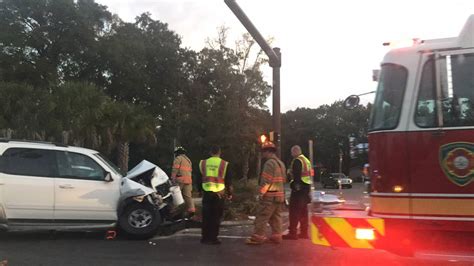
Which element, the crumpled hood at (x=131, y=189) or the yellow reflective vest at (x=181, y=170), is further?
the yellow reflective vest at (x=181, y=170)

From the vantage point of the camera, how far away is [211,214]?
32.5 ft

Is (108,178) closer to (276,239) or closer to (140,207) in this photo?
Answer: (140,207)

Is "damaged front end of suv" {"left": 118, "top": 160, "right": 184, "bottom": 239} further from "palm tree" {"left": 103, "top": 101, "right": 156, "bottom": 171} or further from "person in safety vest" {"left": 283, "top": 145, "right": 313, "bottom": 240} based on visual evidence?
"palm tree" {"left": 103, "top": 101, "right": 156, "bottom": 171}

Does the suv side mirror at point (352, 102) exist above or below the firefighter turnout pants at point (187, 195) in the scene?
above

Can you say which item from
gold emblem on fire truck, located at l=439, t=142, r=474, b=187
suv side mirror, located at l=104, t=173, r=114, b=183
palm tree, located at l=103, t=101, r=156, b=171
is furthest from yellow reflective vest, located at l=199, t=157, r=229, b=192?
palm tree, located at l=103, t=101, r=156, b=171

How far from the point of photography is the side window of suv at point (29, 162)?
10.1 meters

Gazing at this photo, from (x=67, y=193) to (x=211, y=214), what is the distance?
2.76 m

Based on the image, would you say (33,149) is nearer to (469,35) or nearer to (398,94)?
(398,94)

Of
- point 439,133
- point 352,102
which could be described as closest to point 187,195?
point 352,102

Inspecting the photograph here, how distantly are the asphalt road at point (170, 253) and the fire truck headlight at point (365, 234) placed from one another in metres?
2.13

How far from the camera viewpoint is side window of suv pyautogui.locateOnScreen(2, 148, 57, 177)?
10141 mm

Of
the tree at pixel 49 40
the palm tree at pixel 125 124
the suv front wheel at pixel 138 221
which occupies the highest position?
the tree at pixel 49 40

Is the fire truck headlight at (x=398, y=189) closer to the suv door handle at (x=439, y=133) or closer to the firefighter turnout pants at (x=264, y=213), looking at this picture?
the suv door handle at (x=439, y=133)

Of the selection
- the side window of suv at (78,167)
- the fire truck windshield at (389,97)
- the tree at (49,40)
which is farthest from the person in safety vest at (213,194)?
the tree at (49,40)
